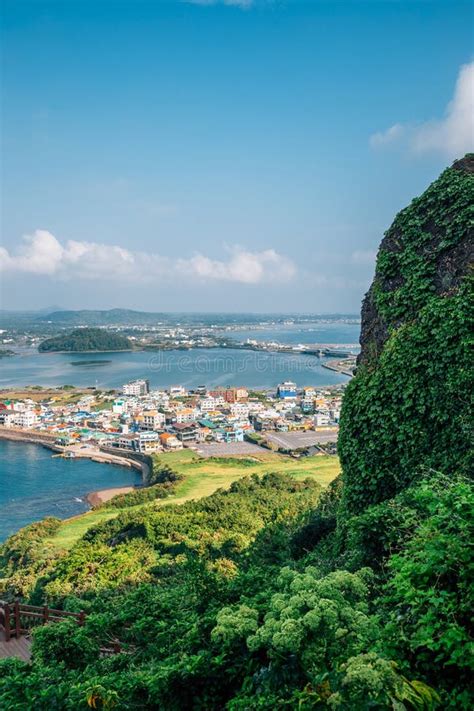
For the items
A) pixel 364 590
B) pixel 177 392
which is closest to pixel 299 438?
pixel 177 392

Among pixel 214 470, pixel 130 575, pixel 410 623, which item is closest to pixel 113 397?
pixel 214 470

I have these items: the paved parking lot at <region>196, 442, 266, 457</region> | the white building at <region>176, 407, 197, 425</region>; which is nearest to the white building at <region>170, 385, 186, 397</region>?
the white building at <region>176, 407, 197, 425</region>

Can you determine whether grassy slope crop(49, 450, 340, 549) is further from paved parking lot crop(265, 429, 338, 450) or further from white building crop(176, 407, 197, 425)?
white building crop(176, 407, 197, 425)

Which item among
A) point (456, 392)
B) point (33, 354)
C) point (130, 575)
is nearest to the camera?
point (456, 392)

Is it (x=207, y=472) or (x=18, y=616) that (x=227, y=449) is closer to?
(x=207, y=472)

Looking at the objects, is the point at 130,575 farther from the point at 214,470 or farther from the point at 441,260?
the point at 214,470

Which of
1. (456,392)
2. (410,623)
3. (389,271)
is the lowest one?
(410,623)
